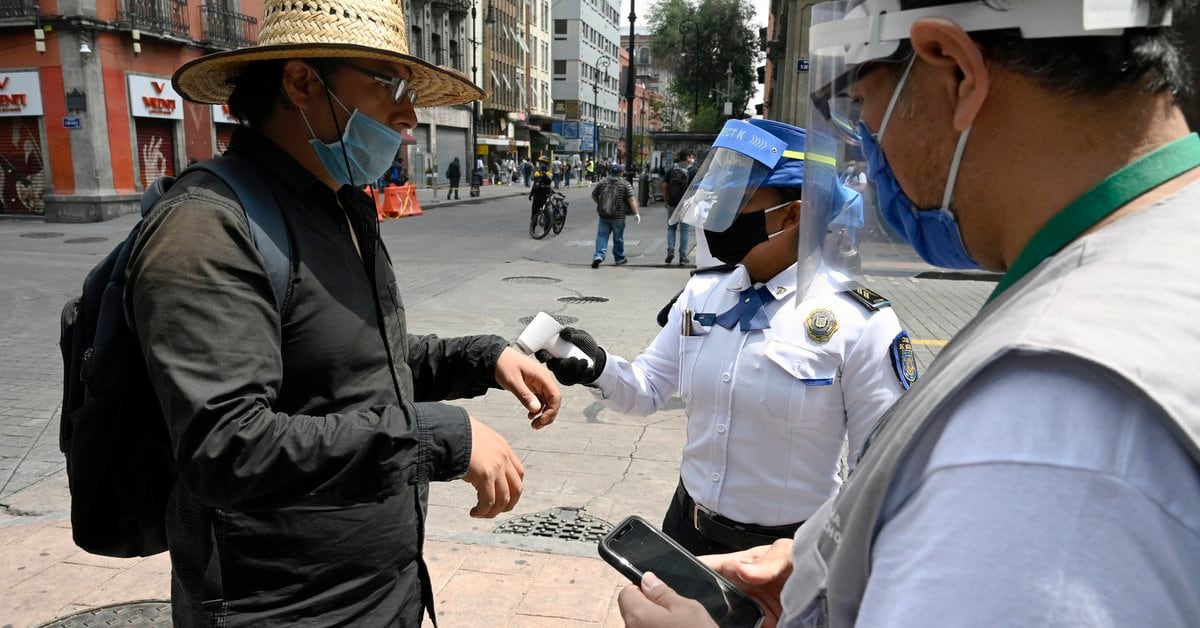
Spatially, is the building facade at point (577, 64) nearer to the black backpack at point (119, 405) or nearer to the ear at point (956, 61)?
the black backpack at point (119, 405)

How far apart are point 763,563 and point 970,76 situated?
3.06 feet

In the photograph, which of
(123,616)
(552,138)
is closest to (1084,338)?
(123,616)

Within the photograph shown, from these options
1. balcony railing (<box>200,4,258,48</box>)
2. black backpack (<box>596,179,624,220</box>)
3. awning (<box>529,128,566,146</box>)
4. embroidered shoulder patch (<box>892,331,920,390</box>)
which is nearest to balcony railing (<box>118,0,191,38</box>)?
balcony railing (<box>200,4,258,48</box>)

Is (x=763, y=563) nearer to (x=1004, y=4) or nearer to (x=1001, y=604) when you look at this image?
(x=1001, y=604)

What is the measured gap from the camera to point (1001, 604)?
61 cm

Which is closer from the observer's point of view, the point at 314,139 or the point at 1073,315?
the point at 1073,315

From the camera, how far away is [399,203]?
2252 centimetres

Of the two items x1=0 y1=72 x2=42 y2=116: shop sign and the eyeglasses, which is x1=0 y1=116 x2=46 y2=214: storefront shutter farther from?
the eyeglasses

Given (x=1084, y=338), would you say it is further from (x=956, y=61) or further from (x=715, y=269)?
(x=715, y=269)

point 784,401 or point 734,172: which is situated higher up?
point 734,172

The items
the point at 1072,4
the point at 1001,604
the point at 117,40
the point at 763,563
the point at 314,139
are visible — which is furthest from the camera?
the point at 117,40

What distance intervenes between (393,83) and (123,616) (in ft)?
8.15

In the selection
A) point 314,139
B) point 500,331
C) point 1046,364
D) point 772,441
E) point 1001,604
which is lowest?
point 500,331

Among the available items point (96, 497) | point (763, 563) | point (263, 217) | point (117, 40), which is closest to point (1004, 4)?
point (763, 563)
